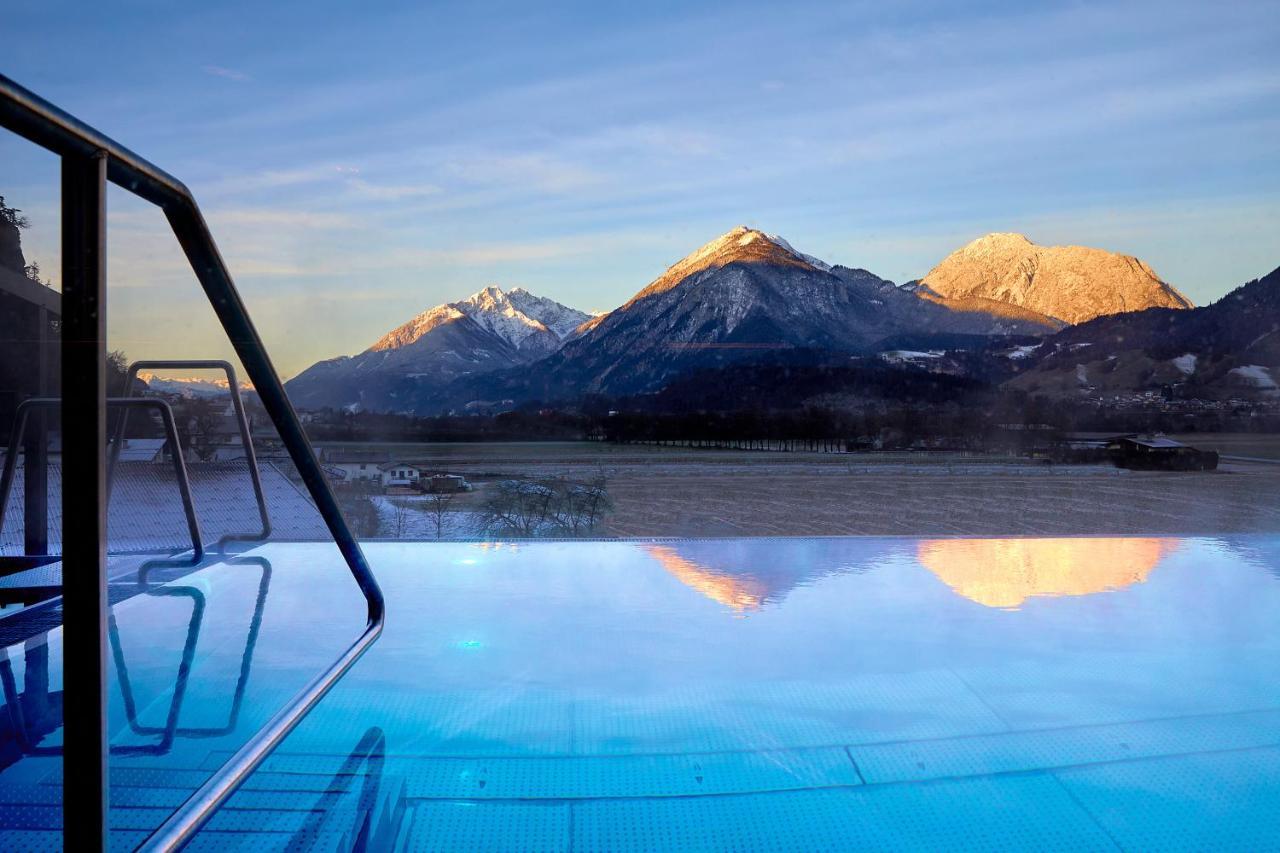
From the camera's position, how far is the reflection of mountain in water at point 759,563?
147 cm

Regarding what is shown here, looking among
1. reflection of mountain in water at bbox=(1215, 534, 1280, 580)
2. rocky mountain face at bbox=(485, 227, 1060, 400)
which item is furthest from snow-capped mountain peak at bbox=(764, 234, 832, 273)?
reflection of mountain in water at bbox=(1215, 534, 1280, 580)

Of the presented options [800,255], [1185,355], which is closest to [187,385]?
[1185,355]

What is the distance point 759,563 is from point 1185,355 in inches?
629

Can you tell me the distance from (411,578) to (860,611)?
74cm

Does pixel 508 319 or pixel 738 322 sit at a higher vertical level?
pixel 508 319

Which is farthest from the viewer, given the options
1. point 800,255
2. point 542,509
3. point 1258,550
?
point 800,255

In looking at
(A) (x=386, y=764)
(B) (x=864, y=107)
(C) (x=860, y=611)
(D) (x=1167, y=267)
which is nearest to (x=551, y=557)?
(C) (x=860, y=611)

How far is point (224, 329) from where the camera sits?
64 cm

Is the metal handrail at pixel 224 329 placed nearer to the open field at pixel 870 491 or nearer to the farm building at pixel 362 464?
the farm building at pixel 362 464

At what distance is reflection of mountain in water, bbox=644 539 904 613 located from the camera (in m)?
1.47

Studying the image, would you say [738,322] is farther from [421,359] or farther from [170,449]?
[170,449]

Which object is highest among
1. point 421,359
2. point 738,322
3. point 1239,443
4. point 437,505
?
point 738,322

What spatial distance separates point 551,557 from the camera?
1.79 metres

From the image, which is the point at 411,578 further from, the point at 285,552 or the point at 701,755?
the point at 701,755
